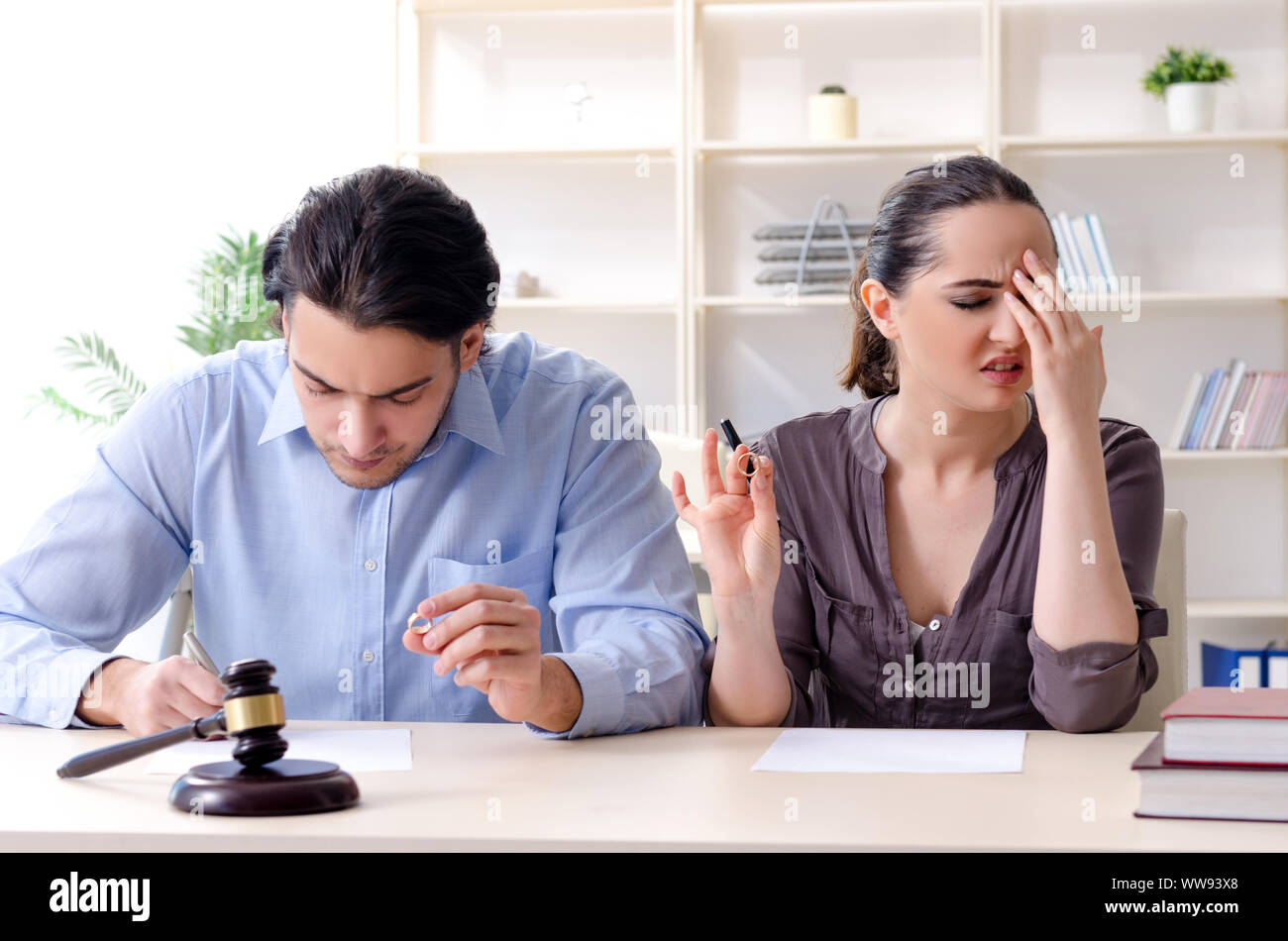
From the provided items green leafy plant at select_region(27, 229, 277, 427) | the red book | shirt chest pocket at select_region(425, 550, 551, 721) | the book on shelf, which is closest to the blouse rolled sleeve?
the red book

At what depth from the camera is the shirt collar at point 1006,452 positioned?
1.64 meters

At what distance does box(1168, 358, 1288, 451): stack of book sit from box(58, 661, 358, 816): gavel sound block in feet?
11.2

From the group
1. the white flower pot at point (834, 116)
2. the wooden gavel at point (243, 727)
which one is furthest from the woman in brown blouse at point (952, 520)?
the white flower pot at point (834, 116)

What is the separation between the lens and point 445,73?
14.0 ft

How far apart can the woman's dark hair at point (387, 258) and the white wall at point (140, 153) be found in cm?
277

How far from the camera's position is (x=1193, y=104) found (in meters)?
3.86

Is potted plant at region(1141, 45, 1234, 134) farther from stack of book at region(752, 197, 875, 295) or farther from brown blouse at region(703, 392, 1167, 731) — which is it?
brown blouse at region(703, 392, 1167, 731)

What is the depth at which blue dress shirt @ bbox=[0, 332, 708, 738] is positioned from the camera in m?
Result: 1.53

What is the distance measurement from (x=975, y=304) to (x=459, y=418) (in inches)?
24.3
